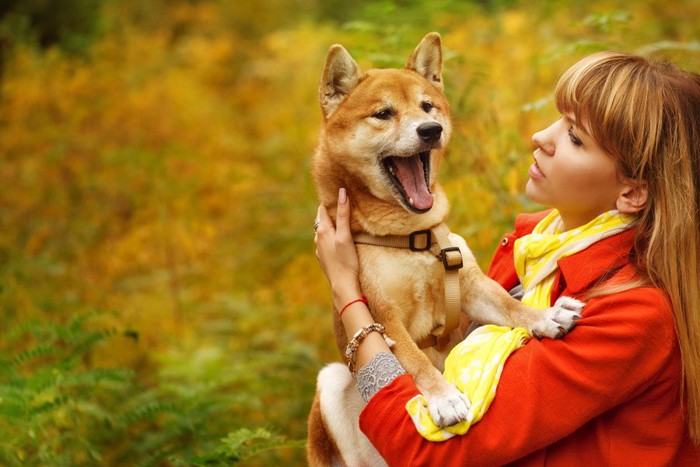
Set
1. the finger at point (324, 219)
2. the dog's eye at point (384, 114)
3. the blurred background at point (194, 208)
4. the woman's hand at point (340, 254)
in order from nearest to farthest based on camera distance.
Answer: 1. the woman's hand at point (340, 254)
2. the finger at point (324, 219)
3. the dog's eye at point (384, 114)
4. the blurred background at point (194, 208)

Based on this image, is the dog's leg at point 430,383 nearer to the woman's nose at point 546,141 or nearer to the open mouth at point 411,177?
the open mouth at point 411,177

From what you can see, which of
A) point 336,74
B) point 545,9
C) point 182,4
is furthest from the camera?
point 182,4

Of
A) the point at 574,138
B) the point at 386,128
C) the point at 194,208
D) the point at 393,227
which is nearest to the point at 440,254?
the point at 393,227

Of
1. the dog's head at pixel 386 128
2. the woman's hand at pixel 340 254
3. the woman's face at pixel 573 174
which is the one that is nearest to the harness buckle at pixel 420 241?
the dog's head at pixel 386 128

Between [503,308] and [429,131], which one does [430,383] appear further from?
[429,131]

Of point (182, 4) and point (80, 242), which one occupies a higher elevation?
point (182, 4)

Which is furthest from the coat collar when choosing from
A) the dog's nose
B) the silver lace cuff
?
the dog's nose

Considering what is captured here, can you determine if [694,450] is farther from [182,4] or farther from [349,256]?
[182,4]

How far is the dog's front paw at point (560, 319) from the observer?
201cm

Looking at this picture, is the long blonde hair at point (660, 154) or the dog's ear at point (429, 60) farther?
the dog's ear at point (429, 60)

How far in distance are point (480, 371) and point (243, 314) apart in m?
4.97

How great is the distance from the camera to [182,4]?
15656 mm

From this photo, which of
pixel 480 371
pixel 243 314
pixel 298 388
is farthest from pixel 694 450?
pixel 243 314

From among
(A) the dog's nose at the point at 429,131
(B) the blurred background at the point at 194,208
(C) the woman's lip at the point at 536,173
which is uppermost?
(A) the dog's nose at the point at 429,131
